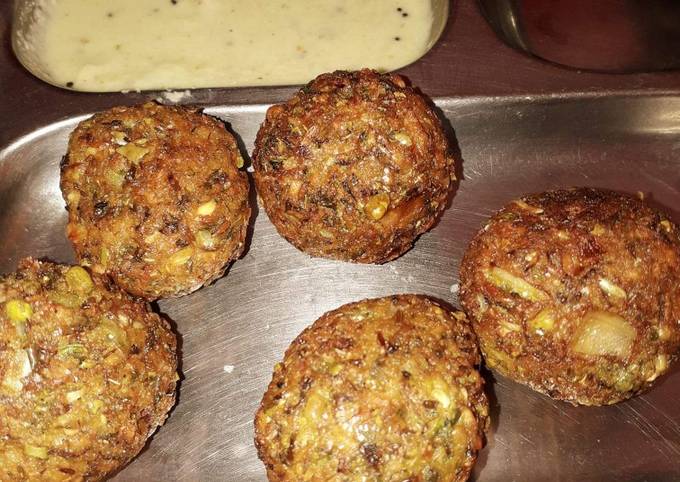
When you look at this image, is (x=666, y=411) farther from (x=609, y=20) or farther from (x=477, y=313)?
(x=609, y=20)

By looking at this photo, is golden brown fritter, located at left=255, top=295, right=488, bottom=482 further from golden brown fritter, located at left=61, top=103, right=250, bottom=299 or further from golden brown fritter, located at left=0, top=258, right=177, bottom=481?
golden brown fritter, located at left=61, top=103, right=250, bottom=299

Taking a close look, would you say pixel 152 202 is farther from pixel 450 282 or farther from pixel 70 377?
pixel 450 282

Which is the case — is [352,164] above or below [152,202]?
above

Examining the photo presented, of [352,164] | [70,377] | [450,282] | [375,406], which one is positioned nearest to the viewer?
[375,406]

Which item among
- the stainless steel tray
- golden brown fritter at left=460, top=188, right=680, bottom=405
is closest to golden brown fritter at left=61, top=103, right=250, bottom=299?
the stainless steel tray

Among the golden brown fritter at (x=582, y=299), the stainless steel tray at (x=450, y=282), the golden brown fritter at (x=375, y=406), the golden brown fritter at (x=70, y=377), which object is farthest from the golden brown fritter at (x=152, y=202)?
the golden brown fritter at (x=582, y=299)

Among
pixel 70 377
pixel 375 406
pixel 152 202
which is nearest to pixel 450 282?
pixel 375 406

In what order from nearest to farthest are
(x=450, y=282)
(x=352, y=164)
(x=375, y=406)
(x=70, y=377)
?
(x=375, y=406) → (x=70, y=377) → (x=352, y=164) → (x=450, y=282)
